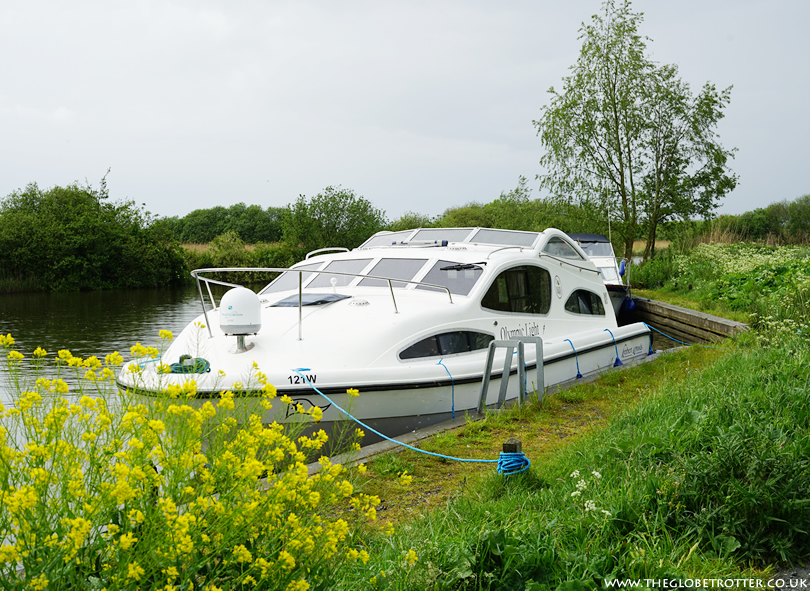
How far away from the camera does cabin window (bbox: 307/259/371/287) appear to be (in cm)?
762

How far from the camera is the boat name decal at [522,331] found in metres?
7.12

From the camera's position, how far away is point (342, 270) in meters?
8.03

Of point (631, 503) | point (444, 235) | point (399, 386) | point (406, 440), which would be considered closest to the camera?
point (631, 503)

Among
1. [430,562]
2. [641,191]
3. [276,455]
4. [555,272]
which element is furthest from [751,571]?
[641,191]

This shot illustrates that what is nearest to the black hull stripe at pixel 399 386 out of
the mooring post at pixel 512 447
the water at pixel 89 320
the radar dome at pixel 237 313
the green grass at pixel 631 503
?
the radar dome at pixel 237 313

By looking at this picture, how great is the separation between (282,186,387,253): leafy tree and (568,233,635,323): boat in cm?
3772

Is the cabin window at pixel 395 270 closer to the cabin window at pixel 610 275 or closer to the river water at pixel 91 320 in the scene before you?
the river water at pixel 91 320

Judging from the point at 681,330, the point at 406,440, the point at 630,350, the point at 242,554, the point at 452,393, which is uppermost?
the point at 242,554

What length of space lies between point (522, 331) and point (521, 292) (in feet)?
1.66

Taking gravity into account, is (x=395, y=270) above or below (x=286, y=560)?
above

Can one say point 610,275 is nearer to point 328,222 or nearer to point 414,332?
point 414,332

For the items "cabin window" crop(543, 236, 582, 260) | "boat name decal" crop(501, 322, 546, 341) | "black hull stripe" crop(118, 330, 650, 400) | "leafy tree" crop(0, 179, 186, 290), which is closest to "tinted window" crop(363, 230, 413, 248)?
"cabin window" crop(543, 236, 582, 260)

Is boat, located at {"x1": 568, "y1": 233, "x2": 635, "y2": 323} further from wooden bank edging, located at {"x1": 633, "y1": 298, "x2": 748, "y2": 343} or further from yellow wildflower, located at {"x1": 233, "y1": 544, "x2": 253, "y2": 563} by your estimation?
yellow wildflower, located at {"x1": 233, "y1": 544, "x2": 253, "y2": 563}

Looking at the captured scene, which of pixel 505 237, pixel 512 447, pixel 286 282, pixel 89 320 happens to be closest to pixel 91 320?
pixel 89 320
